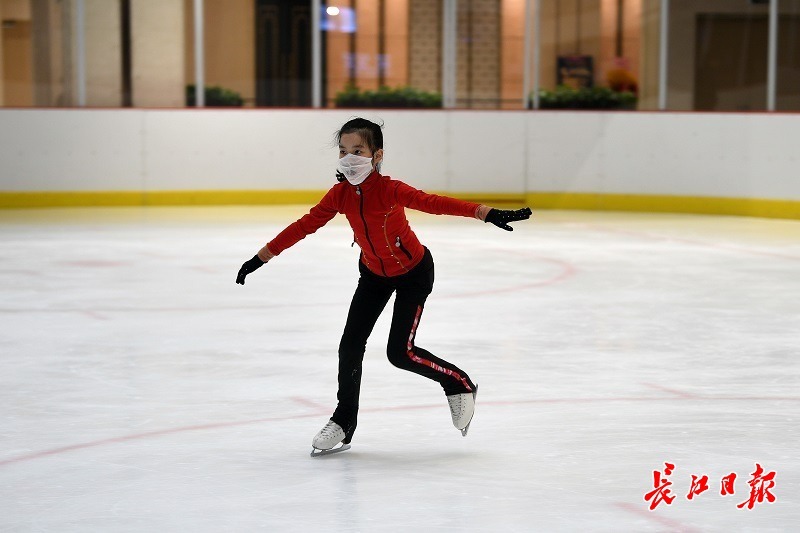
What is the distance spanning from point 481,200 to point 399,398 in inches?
423

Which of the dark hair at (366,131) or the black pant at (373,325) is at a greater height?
the dark hair at (366,131)

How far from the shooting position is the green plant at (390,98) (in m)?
16.6

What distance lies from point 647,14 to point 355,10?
→ 3.71 meters

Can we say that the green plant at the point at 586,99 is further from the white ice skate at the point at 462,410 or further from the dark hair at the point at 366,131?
the dark hair at the point at 366,131

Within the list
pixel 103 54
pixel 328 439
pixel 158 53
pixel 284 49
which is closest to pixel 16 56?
pixel 103 54

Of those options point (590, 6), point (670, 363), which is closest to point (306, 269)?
point (670, 363)

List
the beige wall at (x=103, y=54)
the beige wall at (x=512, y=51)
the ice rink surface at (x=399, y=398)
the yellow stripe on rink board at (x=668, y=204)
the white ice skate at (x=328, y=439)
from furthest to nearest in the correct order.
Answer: the beige wall at (x=512, y=51), the beige wall at (x=103, y=54), the yellow stripe on rink board at (x=668, y=204), the white ice skate at (x=328, y=439), the ice rink surface at (x=399, y=398)

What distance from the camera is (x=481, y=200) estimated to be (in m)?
15.9

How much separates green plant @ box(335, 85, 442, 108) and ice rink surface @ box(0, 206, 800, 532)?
634 cm

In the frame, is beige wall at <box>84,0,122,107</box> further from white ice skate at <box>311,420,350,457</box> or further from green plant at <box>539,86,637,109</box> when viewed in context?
white ice skate at <box>311,420,350,457</box>

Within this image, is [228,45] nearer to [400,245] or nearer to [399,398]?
[399,398]

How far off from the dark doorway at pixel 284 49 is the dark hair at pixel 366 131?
40.9 feet

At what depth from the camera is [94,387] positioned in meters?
5.55

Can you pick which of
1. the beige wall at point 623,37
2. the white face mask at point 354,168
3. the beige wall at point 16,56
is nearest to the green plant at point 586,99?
the beige wall at point 623,37
